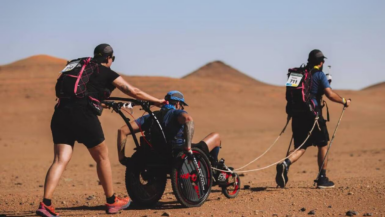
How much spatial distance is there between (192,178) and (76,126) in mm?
1620

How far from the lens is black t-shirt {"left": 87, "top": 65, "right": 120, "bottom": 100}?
6.46 metres

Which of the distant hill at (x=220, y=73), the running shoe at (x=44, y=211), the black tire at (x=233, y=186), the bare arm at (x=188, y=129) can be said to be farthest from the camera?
the distant hill at (x=220, y=73)

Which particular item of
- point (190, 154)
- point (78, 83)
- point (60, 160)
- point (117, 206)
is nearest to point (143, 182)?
point (117, 206)

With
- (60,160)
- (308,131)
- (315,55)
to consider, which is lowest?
(60,160)

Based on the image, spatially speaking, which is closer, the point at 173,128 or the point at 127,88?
the point at 127,88

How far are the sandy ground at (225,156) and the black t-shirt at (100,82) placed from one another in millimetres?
1490

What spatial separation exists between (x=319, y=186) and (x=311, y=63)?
1927 millimetres

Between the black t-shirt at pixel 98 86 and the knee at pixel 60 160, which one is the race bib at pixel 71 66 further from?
the knee at pixel 60 160

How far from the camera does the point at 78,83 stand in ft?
20.9

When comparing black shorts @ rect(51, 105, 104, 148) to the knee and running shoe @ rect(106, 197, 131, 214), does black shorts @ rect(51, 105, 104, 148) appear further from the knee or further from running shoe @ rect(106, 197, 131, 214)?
running shoe @ rect(106, 197, 131, 214)

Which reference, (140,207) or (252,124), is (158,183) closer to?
(140,207)

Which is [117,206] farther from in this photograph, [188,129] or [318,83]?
[318,83]

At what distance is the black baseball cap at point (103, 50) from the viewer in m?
Result: 6.71

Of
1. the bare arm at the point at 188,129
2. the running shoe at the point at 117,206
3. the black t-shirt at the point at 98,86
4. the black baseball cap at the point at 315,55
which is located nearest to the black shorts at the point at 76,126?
the black t-shirt at the point at 98,86
